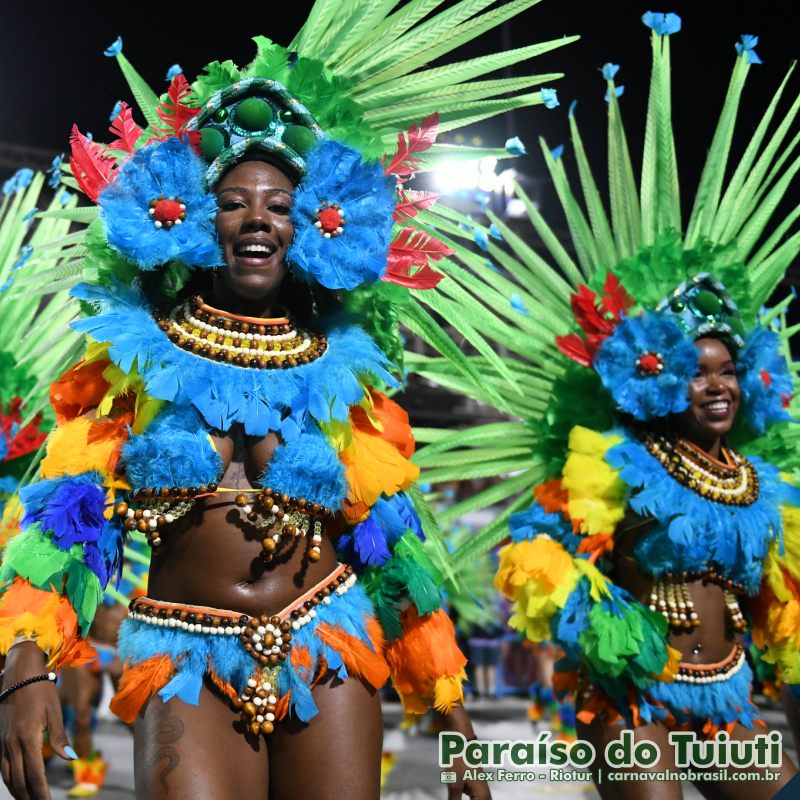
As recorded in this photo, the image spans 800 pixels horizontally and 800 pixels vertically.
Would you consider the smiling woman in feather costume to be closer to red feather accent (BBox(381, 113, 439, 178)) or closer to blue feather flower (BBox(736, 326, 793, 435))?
red feather accent (BBox(381, 113, 439, 178))

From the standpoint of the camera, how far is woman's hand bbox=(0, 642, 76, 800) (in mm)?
1849

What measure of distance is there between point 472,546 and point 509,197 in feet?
24.1

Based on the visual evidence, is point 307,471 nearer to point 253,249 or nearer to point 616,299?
point 253,249

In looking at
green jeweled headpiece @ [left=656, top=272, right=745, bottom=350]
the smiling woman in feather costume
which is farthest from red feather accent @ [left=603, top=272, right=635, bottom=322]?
the smiling woman in feather costume

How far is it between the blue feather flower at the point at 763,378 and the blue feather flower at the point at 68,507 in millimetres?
2335

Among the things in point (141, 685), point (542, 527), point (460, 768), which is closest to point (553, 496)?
point (542, 527)

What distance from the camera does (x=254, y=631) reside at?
2.17 meters

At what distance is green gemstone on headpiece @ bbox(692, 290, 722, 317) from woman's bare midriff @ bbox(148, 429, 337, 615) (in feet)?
6.14

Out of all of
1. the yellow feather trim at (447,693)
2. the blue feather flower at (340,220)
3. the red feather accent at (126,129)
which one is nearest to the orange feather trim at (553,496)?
the yellow feather trim at (447,693)

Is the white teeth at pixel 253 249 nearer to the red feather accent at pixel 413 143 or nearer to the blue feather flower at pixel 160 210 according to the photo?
the blue feather flower at pixel 160 210

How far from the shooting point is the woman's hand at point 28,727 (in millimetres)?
1849

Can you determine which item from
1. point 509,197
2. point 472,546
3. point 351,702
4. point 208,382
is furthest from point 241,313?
point 509,197

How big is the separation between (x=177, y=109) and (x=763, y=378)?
7.23ft

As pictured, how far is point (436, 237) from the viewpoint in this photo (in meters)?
2.74
